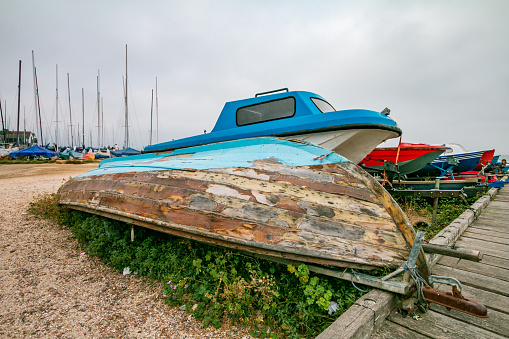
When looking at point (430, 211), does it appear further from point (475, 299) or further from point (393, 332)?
point (393, 332)


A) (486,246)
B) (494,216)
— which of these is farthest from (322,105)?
(494,216)

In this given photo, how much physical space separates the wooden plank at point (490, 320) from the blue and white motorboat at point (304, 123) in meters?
2.58

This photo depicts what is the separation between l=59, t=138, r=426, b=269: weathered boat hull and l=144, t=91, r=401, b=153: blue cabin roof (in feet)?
3.93

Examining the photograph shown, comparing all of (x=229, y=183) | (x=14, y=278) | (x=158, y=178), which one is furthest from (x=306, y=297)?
(x=14, y=278)

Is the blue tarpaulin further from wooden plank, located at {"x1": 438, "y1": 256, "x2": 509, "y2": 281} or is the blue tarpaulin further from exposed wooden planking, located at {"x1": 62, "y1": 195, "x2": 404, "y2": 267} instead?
wooden plank, located at {"x1": 438, "y1": 256, "x2": 509, "y2": 281}

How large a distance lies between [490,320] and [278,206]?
68.3 inches

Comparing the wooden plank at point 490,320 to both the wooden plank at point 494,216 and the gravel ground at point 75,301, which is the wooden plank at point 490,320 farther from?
the wooden plank at point 494,216

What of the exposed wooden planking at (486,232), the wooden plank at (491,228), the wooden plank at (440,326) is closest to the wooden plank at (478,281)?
the wooden plank at (440,326)

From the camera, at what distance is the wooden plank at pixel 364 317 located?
4.76 ft

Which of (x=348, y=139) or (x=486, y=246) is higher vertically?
(x=348, y=139)

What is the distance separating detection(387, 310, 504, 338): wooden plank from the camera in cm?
163

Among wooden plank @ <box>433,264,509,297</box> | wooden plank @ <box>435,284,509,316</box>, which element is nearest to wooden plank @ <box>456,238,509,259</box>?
wooden plank @ <box>433,264,509,297</box>

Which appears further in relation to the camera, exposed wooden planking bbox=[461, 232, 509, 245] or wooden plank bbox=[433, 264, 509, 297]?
exposed wooden planking bbox=[461, 232, 509, 245]

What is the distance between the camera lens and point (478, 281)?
2.35m
